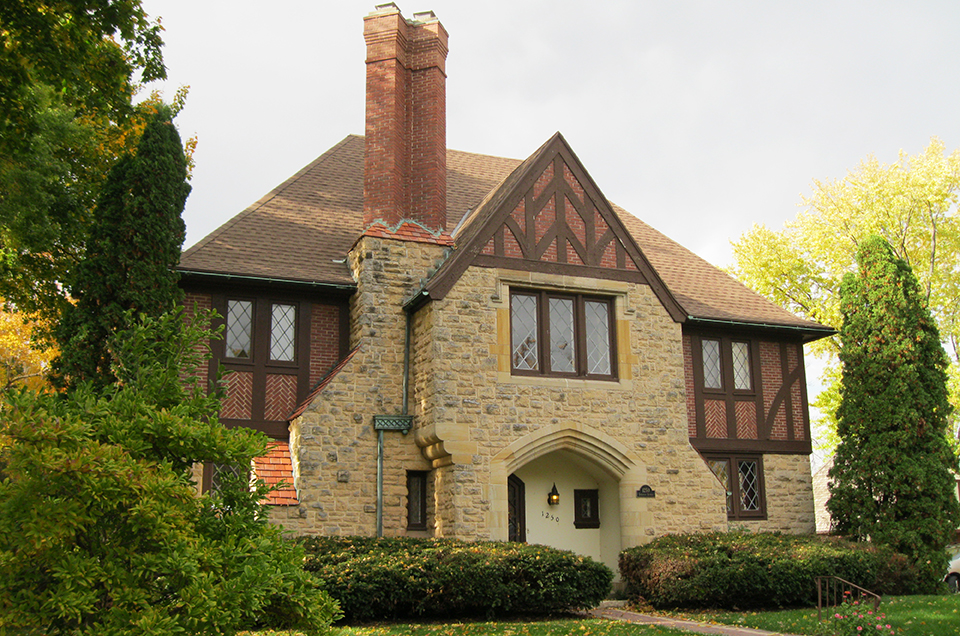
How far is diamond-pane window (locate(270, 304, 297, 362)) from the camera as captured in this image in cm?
1523

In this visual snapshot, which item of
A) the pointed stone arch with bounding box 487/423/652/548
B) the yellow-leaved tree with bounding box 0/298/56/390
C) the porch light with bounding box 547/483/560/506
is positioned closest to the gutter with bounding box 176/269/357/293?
the pointed stone arch with bounding box 487/423/652/548

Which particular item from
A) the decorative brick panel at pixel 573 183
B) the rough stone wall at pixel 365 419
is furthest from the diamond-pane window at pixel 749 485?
the rough stone wall at pixel 365 419

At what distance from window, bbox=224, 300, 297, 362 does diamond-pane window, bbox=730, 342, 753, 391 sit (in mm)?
9558

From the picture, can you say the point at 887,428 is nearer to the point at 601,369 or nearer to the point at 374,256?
the point at 601,369

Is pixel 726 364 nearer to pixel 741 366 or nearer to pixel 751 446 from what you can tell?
pixel 741 366

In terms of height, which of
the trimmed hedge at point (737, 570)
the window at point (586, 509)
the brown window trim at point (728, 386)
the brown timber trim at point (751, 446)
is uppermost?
the brown window trim at point (728, 386)

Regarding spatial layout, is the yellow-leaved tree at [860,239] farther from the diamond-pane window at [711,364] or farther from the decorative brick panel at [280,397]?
the decorative brick panel at [280,397]

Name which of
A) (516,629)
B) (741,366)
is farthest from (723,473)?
(516,629)

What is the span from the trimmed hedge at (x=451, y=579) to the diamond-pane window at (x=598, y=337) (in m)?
4.23

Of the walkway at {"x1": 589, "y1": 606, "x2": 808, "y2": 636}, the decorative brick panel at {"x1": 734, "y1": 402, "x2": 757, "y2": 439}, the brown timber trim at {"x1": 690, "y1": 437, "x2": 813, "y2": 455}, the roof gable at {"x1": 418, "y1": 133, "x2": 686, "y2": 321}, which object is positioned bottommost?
the walkway at {"x1": 589, "y1": 606, "x2": 808, "y2": 636}

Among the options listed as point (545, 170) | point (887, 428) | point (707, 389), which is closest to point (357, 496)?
point (545, 170)

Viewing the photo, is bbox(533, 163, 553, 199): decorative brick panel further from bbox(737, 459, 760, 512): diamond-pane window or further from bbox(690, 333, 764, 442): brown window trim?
bbox(737, 459, 760, 512): diamond-pane window

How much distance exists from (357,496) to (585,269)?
5.89m

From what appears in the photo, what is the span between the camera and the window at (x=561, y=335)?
15.0 m
